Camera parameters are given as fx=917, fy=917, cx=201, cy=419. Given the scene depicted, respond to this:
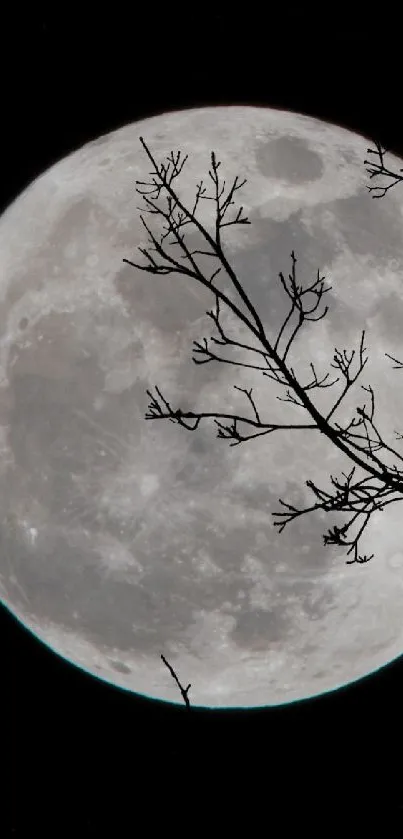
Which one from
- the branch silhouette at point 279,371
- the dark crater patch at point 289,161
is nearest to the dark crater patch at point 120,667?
the branch silhouette at point 279,371

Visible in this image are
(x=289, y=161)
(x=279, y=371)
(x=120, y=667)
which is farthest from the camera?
(x=120, y=667)

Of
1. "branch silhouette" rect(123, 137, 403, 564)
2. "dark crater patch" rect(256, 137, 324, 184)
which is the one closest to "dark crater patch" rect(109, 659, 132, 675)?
"branch silhouette" rect(123, 137, 403, 564)

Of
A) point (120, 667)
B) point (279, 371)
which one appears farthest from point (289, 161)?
point (120, 667)

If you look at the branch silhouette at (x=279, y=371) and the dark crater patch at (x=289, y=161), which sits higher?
Answer: the dark crater patch at (x=289, y=161)

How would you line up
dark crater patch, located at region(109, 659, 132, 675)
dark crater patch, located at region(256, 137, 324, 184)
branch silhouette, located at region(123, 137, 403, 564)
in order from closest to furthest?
branch silhouette, located at region(123, 137, 403, 564)
dark crater patch, located at region(256, 137, 324, 184)
dark crater patch, located at region(109, 659, 132, 675)

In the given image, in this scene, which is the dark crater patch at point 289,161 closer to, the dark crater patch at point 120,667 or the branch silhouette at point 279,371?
the branch silhouette at point 279,371

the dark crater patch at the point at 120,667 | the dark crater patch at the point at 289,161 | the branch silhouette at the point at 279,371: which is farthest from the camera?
the dark crater patch at the point at 120,667

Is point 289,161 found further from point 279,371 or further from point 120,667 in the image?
point 120,667

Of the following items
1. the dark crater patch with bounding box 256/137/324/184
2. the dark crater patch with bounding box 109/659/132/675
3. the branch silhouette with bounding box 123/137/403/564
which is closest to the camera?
the branch silhouette with bounding box 123/137/403/564

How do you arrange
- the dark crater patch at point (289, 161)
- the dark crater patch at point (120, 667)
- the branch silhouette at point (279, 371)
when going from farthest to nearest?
1. the dark crater patch at point (120, 667)
2. the dark crater patch at point (289, 161)
3. the branch silhouette at point (279, 371)

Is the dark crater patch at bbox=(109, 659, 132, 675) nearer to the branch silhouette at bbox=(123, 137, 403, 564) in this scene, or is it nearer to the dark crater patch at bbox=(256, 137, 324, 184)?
the branch silhouette at bbox=(123, 137, 403, 564)

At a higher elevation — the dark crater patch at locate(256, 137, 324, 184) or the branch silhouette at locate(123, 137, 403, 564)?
the dark crater patch at locate(256, 137, 324, 184)

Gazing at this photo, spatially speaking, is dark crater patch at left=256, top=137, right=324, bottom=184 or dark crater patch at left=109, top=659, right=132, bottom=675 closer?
dark crater patch at left=256, top=137, right=324, bottom=184

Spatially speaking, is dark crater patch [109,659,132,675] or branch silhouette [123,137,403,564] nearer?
branch silhouette [123,137,403,564]
